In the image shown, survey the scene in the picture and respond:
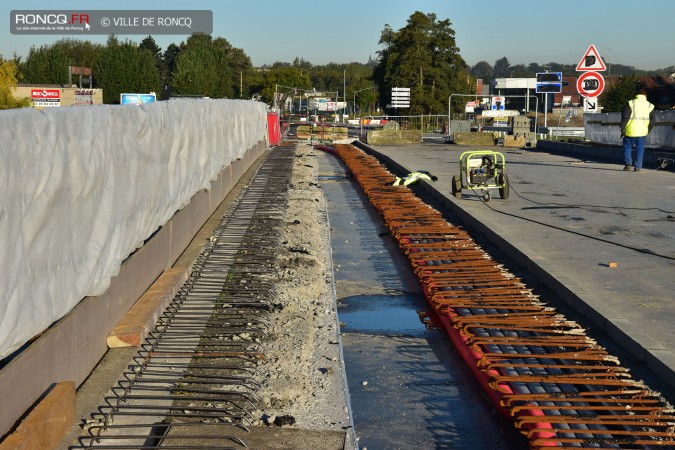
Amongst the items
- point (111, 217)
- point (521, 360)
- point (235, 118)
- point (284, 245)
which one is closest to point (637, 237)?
point (284, 245)

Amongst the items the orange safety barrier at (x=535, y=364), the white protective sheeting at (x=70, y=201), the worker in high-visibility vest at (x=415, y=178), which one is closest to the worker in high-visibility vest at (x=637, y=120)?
the worker in high-visibility vest at (x=415, y=178)

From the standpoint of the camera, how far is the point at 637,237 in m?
13.6

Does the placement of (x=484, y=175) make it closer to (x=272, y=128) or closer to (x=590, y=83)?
(x=590, y=83)

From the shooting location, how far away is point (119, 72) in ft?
297

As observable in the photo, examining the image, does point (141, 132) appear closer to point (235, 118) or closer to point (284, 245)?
point (284, 245)

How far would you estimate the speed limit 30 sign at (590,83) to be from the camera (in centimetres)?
2900

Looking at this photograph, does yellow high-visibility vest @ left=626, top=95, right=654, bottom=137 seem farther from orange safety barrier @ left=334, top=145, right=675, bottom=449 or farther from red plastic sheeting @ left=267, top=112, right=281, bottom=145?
red plastic sheeting @ left=267, top=112, right=281, bottom=145

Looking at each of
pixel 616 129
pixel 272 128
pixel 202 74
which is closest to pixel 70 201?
pixel 616 129

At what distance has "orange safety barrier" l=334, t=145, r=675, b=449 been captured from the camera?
6164 mm

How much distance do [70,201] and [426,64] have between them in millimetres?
82388

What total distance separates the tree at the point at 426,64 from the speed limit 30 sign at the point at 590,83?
184 ft

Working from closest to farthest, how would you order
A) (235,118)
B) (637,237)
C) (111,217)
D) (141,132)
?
(111,217) < (141,132) < (637,237) < (235,118)

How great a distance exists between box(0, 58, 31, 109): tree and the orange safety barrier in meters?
54.8

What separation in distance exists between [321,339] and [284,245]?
5341mm
